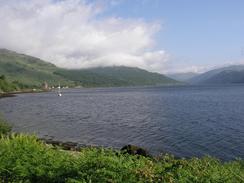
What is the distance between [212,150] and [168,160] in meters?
30.2

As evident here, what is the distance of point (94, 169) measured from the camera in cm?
1236

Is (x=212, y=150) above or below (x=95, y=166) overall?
below

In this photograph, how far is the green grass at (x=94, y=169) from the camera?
1149 centimetres

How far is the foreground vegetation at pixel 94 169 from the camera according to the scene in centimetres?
1149

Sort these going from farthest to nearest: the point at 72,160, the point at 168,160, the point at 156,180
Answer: the point at 168,160
the point at 72,160
the point at 156,180

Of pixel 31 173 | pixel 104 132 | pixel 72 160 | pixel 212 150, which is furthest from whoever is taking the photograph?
pixel 104 132

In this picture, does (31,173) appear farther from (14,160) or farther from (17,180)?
(14,160)

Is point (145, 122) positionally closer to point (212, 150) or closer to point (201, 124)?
point (201, 124)

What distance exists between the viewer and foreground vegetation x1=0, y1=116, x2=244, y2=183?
37.7 feet

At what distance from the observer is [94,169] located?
1236 cm

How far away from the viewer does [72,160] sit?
1445 centimetres

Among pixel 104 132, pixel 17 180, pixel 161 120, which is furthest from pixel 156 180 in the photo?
pixel 161 120

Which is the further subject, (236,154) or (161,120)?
(161,120)

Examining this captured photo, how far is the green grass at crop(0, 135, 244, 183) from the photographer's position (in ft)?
37.7
